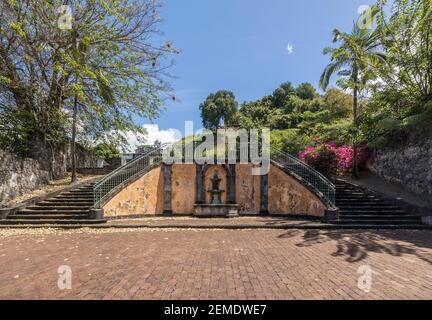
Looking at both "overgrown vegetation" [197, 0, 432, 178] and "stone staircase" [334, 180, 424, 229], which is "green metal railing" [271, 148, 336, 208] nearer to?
"stone staircase" [334, 180, 424, 229]

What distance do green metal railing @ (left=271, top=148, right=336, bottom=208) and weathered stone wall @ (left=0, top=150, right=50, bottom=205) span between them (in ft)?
43.6

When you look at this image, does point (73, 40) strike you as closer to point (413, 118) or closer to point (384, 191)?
point (413, 118)

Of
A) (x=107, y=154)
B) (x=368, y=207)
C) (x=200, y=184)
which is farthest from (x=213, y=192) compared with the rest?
(x=107, y=154)

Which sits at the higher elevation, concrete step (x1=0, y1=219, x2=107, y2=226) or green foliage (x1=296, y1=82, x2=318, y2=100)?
green foliage (x1=296, y1=82, x2=318, y2=100)

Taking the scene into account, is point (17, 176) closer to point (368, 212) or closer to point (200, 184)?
point (200, 184)

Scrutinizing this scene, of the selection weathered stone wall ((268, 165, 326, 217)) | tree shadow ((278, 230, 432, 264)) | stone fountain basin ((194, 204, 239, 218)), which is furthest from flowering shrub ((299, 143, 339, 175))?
tree shadow ((278, 230, 432, 264))

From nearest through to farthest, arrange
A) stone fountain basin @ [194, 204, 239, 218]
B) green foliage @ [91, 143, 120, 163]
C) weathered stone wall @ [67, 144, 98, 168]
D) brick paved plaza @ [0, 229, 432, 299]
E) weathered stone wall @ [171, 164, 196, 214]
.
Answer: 1. brick paved plaza @ [0, 229, 432, 299]
2. stone fountain basin @ [194, 204, 239, 218]
3. weathered stone wall @ [171, 164, 196, 214]
4. weathered stone wall @ [67, 144, 98, 168]
5. green foliage @ [91, 143, 120, 163]

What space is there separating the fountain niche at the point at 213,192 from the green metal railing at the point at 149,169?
277 cm

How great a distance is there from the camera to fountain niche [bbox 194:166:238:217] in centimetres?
1291

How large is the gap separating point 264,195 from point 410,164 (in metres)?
7.30

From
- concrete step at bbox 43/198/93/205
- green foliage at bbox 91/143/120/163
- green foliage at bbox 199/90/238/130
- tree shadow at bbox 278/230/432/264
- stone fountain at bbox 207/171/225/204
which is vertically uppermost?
green foliage at bbox 199/90/238/130

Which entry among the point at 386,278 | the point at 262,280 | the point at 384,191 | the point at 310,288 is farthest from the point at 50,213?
the point at 384,191

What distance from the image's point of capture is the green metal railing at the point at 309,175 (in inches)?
434

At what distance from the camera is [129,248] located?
6.91m
